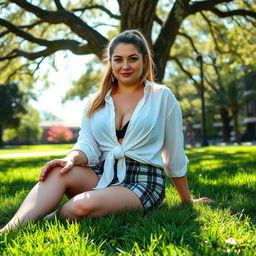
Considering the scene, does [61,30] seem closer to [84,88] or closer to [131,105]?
[84,88]

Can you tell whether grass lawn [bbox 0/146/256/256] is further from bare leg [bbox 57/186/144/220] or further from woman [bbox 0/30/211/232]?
woman [bbox 0/30/211/232]

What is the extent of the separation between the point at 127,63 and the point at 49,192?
1.26 meters

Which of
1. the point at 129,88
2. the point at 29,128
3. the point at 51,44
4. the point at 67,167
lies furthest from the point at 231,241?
the point at 29,128

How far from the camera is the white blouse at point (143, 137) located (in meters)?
→ 2.90

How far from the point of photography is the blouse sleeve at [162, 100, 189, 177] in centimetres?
304

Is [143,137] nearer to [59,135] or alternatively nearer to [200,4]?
[200,4]

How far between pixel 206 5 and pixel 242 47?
3950 mm

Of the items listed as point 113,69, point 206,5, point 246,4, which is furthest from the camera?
point 246,4

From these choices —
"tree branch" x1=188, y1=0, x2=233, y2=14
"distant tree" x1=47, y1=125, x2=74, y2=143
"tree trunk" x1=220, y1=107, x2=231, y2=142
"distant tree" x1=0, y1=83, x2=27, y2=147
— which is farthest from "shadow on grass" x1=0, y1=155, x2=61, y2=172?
"distant tree" x1=47, y1=125, x2=74, y2=143

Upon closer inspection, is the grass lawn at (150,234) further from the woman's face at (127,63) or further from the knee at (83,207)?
the woman's face at (127,63)

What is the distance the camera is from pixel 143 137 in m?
2.91

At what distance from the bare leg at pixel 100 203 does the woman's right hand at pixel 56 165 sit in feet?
0.78

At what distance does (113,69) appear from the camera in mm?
3084

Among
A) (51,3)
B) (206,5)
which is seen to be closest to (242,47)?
(206,5)
